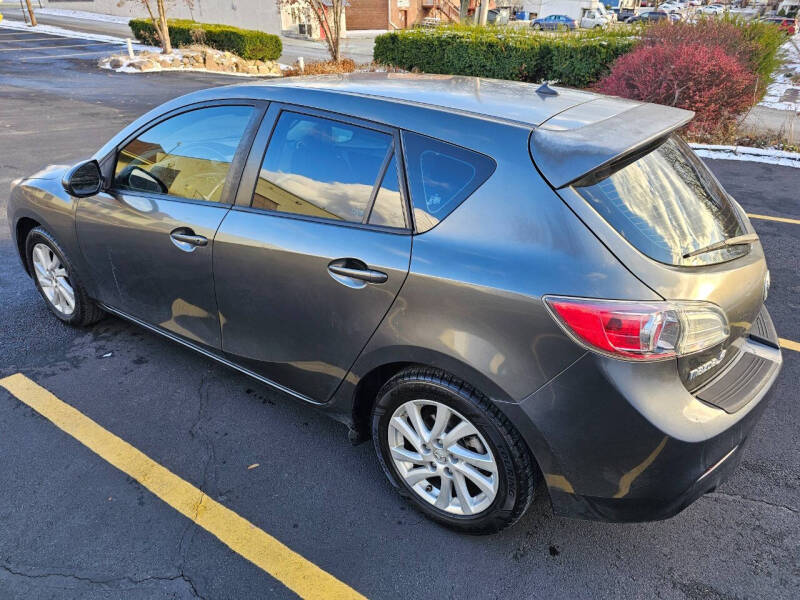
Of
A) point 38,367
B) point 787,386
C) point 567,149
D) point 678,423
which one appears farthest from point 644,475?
point 38,367

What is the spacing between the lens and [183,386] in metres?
3.24

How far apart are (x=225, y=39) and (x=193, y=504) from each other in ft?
74.1

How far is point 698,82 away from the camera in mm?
9438

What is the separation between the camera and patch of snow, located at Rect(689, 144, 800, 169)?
7777mm

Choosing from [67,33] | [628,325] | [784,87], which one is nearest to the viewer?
[628,325]

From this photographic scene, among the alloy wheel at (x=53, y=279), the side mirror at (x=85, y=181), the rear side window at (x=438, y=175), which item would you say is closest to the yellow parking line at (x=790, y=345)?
the rear side window at (x=438, y=175)

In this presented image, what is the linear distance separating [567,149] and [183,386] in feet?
8.08

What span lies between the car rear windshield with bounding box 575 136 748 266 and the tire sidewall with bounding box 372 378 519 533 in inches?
31.8

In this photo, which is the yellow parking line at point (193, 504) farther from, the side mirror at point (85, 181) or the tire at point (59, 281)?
the side mirror at point (85, 181)

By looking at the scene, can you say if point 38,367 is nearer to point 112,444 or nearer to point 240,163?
point 112,444

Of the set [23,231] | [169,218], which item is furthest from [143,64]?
[169,218]

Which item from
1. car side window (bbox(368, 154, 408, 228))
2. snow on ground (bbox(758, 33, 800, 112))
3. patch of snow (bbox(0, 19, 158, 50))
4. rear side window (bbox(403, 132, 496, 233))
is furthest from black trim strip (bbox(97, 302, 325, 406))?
patch of snow (bbox(0, 19, 158, 50))

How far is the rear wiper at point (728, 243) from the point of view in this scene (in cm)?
196

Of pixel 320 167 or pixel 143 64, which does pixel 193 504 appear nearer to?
pixel 320 167
